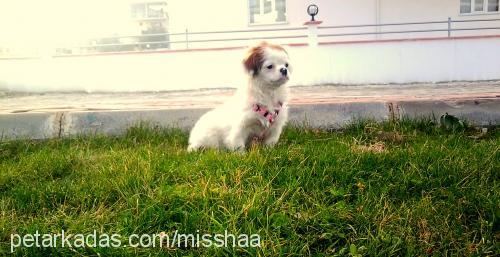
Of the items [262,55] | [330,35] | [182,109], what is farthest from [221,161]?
[330,35]

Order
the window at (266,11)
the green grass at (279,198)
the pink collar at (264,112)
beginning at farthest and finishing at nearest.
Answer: the window at (266,11) < the pink collar at (264,112) < the green grass at (279,198)

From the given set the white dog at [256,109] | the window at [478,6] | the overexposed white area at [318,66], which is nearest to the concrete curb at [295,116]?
the white dog at [256,109]

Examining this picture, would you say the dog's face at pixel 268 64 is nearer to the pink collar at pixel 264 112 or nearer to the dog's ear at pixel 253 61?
the dog's ear at pixel 253 61

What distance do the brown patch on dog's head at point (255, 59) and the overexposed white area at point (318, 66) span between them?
7.20 meters

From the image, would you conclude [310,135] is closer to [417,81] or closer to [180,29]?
[417,81]

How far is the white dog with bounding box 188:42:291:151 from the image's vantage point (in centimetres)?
341

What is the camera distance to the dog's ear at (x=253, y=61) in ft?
11.2

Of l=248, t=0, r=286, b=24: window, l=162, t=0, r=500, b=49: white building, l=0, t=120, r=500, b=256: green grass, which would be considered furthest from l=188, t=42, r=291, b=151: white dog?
l=248, t=0, r=286, b=24: window

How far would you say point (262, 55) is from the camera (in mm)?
3416

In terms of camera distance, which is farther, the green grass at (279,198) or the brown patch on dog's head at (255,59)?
the brown patch on dog's head at (255,59)

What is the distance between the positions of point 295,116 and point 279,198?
2.33 meters

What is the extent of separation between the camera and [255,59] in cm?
343

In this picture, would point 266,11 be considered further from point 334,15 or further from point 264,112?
point 264,112

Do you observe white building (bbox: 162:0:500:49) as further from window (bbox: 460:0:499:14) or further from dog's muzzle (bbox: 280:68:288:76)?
dog's muzzle (bbox: 280:68:288:76)
